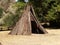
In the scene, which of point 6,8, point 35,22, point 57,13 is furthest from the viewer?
point 6,8

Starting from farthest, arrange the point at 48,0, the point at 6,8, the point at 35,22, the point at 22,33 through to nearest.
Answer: the point at 6,8 → the point at 48,0 → the point at 35,22 → the point at 22,33

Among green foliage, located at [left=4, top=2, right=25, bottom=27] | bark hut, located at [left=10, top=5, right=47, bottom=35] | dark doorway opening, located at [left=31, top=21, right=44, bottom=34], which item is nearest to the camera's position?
bark hut, located at [left=10, top=5, right=47, bottom=35]

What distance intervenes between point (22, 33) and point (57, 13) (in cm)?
1181

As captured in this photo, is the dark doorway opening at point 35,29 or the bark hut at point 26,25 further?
the dark doorway opening at point 35,29

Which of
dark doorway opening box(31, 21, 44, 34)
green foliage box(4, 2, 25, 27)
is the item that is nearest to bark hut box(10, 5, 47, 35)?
dark doorway opening box(31, 21, 44, 34)

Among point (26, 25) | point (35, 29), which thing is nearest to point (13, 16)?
point (35, 29)

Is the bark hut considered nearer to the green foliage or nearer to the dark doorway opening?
the dark doorway opening

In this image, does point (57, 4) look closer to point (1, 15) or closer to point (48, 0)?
point (48, 0)

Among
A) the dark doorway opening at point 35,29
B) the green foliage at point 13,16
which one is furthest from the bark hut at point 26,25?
the green foliage at point 13,16

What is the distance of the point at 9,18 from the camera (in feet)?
124

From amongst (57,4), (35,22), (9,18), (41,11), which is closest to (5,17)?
(9,18)

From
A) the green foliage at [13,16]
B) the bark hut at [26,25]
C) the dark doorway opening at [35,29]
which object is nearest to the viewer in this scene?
the bark hut at [26,25]

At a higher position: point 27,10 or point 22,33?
point 27,10

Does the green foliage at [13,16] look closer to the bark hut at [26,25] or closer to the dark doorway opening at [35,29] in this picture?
the dark doorway opening at [35,29]
